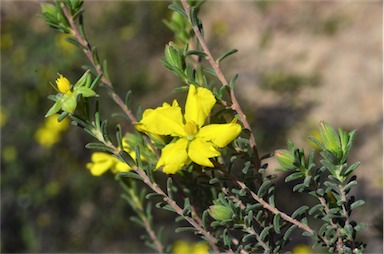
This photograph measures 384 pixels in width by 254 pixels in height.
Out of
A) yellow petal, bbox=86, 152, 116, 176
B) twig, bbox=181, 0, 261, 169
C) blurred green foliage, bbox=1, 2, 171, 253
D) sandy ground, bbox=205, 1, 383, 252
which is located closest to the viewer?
twig, bbox=181, 0, 261, 169

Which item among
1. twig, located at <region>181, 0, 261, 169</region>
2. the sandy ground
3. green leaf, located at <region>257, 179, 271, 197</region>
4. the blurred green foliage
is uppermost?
the sandy ground

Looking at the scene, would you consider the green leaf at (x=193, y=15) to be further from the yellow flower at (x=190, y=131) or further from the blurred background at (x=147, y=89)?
the blurred background at (x=147, y=89)

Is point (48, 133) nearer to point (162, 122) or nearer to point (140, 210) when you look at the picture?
point (140, 210)

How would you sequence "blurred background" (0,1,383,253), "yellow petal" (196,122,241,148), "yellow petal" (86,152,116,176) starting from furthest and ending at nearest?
"blurred background" (0,1,383,253) → "yellow petal" (86,152,116,176) → "yellow petal" (196,122,241,148)

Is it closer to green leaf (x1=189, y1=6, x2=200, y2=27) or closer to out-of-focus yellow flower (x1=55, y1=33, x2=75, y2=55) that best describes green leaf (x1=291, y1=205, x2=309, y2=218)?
green leaf (x1=189, y1=6, x2=200, y2=27)

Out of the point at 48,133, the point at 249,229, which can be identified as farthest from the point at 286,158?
the point at 48,133

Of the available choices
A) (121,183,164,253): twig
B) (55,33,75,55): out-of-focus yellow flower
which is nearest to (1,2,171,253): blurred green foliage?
(55,33,75,55): out-of-focus yellow flower

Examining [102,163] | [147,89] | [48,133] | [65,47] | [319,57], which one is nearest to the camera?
[102,163]

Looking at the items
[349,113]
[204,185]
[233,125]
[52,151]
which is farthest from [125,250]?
[233,125]
